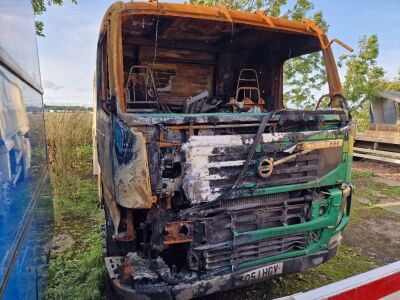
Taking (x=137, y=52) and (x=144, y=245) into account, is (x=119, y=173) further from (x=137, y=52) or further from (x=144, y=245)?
(x=137, y=52)

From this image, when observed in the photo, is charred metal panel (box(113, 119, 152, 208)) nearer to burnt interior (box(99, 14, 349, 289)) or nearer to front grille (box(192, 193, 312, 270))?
burnt interior (box(99, 14, 349, 289))

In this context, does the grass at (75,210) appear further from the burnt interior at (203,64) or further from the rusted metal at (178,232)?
the burnt interior at (203,64)

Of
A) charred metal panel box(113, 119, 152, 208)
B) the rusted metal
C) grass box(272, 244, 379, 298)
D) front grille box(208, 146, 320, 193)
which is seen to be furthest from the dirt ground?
charred metal panel box(113, 119, 152, 208)

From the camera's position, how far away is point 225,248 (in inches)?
103

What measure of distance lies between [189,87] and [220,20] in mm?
1536

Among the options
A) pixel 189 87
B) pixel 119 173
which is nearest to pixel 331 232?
pixel 119 173

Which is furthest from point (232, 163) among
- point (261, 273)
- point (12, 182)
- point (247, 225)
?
point (12, 182)

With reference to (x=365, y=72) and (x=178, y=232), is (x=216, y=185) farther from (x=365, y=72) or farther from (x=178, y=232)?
(x=365, y=72)

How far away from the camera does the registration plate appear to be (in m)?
2.63

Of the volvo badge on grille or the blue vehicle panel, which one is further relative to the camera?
the volvo badge on grille

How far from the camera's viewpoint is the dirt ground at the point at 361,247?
11.2 ft

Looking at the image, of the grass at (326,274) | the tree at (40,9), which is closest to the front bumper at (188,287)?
the grass at (326,274)

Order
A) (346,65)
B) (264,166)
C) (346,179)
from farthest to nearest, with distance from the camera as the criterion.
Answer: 1. (346,65)
2. (346,179)
3. (264,166)

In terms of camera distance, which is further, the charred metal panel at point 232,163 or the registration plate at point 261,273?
the registration plate at point 261,273
